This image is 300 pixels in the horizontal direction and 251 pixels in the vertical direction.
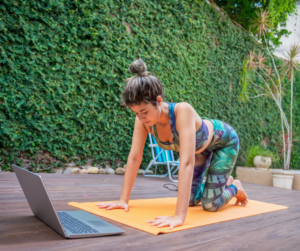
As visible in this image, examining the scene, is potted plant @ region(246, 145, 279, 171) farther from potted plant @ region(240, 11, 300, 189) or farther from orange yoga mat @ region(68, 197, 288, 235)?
orange yoga mat @ region(68, 197, 288, 235)

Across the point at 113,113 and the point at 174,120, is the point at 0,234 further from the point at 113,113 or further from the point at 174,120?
the point at 113,113

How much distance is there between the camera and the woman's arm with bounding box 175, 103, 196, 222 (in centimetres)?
156

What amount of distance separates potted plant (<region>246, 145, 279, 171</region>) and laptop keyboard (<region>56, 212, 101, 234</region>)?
5407 mm

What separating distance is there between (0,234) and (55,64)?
Answer: 8.96ft

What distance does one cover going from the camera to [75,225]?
136 centimetres

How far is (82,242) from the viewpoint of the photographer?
1.19 meters

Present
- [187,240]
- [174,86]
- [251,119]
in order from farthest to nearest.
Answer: [251,119]
[174,86]
[187,240]

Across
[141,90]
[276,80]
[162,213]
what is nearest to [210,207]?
[162,213]

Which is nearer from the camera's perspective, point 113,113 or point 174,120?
point 174,120

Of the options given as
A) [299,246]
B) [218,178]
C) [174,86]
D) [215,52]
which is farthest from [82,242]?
[215,52]

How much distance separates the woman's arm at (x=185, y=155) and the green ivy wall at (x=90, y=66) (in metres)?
2.30

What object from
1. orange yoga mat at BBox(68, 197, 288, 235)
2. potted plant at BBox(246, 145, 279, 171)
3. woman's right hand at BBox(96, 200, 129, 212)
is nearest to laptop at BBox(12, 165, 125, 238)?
orange yoga mat at BBox(68, 197, 288, 235)

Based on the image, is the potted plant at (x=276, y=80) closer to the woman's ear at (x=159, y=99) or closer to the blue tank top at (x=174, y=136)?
the blue tank top at (x=174, y=136)

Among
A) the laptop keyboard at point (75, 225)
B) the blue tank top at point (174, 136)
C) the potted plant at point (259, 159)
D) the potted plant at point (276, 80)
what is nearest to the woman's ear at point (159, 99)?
the blue tank top at point (174, 136)
